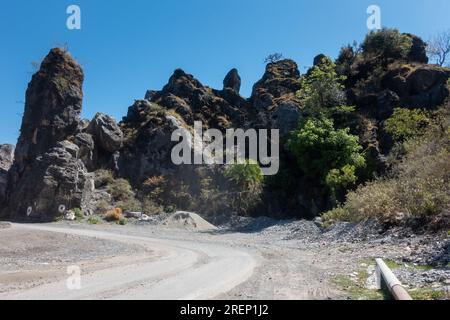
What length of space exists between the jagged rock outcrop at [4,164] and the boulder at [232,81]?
24.7 metres

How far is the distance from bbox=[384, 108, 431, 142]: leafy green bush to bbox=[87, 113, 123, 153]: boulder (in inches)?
927

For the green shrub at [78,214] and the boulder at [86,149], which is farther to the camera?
the boulder at [86,149]

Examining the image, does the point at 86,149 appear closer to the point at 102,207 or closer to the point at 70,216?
the point at 102,207

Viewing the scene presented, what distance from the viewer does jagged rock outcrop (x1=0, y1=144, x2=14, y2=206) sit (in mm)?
28484

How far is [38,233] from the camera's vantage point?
1548 centimetres

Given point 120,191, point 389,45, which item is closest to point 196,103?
point 120,191

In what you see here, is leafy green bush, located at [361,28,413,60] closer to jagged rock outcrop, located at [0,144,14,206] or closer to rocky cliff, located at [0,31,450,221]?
rocky cliff, located at [0,31,450,221]

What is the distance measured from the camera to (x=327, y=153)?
1015 inches

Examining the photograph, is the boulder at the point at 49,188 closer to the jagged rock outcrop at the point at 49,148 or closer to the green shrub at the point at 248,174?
the jagged rock outcrop at the point at 49,148

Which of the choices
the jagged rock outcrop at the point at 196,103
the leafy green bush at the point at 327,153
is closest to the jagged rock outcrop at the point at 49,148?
the jagged rock outcrop at the point at 196,103

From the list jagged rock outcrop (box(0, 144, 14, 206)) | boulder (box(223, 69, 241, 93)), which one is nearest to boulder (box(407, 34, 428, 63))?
boulder (box(223, 69, 241, 93))

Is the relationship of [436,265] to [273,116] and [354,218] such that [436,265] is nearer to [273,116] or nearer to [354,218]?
[354,218]

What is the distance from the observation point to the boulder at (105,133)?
1384 inches

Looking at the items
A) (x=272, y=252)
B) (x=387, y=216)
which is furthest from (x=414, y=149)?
(x=272, y=252)
